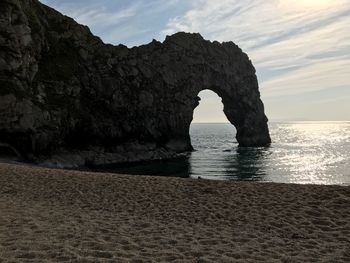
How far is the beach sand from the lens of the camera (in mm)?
10352

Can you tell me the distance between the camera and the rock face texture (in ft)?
181

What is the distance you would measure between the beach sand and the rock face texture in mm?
33752

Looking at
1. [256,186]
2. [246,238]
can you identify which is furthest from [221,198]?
[246,238]

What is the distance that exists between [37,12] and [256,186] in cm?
6350

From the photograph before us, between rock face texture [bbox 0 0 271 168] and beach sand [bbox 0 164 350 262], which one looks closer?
beach sand [bbox 0 164 350 262]

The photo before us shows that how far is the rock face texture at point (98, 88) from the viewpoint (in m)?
55.1

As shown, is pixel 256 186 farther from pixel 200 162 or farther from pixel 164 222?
pixel 200 162

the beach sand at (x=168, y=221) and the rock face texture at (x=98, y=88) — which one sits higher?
the rock face texture at (x=98, y=88)

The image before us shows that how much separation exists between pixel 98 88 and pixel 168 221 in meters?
61.1

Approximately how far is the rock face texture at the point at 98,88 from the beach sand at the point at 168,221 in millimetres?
33752

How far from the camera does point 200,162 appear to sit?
6794cm

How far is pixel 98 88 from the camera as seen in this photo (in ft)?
239

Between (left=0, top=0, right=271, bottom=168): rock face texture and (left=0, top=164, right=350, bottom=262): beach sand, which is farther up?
(left=0, top=0, right=271, bottom=168): rock face texture

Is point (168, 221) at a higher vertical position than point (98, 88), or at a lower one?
lower
